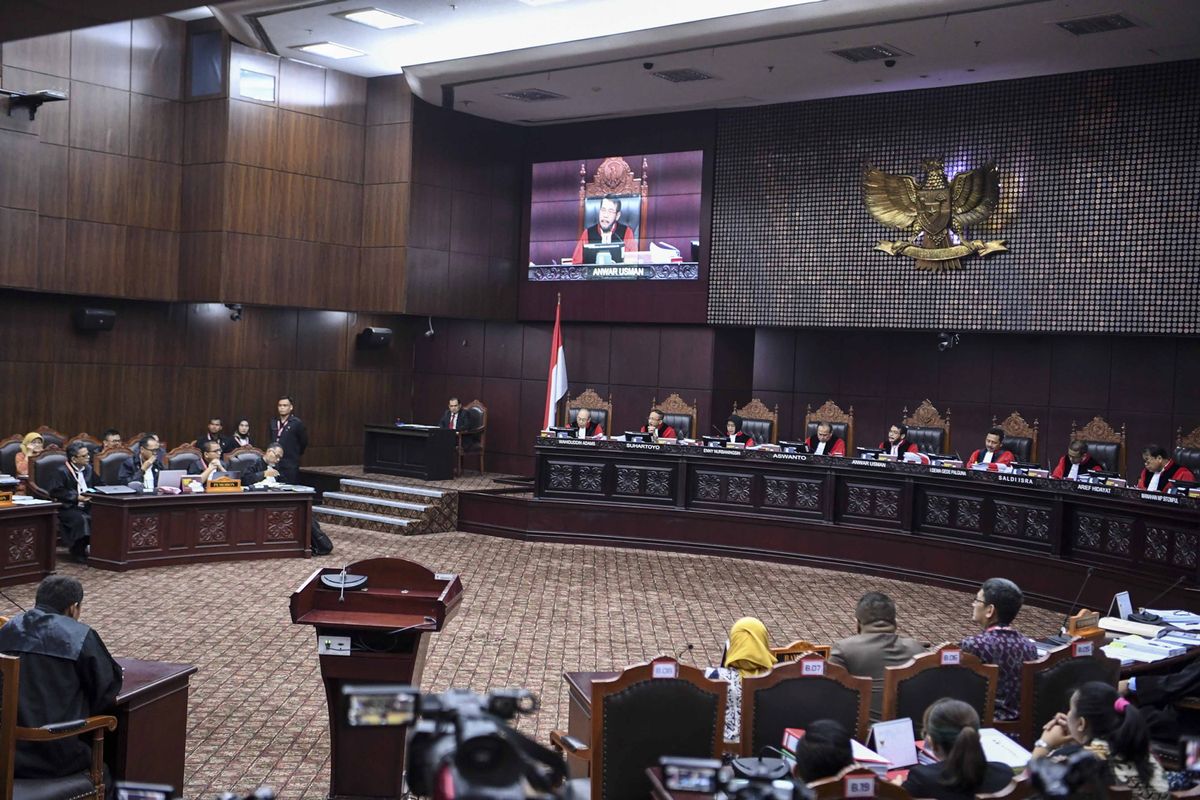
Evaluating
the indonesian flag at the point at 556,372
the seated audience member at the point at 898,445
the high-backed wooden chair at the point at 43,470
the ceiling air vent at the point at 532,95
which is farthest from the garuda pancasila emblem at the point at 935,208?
the high-backed wooden chair at the point at 43,470

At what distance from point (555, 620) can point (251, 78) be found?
8079 mm

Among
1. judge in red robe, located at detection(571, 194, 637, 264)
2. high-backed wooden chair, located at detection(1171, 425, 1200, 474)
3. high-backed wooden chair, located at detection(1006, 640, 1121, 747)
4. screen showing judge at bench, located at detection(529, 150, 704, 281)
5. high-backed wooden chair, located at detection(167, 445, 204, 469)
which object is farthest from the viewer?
judge in red robe, located at detection(571, 194, 637, 264)

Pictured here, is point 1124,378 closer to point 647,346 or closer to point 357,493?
point 647,346

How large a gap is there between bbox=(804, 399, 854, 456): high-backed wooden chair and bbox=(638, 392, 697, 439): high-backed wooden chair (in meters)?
1.38

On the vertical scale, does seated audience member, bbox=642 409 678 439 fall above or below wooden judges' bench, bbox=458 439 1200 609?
above

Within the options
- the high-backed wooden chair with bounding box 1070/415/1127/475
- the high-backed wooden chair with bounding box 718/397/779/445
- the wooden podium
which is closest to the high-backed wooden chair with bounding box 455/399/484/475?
the high-backed wooden chair with bounding box 718/397/779/445

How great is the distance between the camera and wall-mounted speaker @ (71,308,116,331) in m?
12.7

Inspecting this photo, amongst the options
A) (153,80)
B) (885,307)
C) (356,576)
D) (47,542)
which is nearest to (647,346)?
(885,307)

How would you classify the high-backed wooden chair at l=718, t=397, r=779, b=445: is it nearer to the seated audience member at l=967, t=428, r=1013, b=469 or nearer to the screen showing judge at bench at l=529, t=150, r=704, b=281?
the screen showing judge at bench at l=529, t=150, r=704, b=281

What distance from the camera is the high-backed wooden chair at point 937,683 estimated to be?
4188 mm

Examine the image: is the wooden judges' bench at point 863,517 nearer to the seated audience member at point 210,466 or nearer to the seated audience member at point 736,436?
the seated audience member at point 736,436

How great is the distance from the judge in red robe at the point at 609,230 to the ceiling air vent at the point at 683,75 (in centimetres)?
267

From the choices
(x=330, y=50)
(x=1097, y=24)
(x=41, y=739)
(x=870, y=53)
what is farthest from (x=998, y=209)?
(x=41, y=739)

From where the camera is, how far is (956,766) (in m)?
3.27
